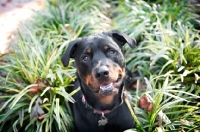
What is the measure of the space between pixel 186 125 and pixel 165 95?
606mm

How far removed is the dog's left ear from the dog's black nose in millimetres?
516

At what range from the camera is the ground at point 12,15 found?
19.0ft

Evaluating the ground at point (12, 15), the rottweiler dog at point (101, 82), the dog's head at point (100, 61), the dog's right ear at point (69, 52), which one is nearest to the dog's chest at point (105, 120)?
the rottweiler dog at point (101, 82)

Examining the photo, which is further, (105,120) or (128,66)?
(128,66)

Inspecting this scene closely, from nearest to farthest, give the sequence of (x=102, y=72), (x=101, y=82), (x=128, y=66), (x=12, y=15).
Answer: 1. (x=102, y=72)
2. (x=101, y=82)
3. (x=128, y=66)
4. (x=12, y=15)

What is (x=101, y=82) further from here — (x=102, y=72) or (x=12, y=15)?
(x=12, y=15)

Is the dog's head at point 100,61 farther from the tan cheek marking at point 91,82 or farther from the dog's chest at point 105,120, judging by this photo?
the dog's chest at point 105,120

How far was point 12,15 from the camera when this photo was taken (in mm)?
6488

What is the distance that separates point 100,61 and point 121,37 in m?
0.51

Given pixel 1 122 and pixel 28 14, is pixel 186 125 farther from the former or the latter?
pixel 28 14

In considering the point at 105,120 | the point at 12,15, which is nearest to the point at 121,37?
the point at 105,120

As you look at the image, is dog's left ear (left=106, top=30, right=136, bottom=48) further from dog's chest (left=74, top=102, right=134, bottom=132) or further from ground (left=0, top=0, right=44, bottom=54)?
ground (left=0, top=0, right=44, bottom=54)

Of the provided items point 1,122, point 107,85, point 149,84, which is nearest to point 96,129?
point 107,85

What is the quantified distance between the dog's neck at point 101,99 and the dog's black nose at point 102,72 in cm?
34
